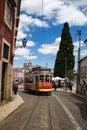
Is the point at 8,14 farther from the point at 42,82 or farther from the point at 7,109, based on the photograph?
the point at 42,82

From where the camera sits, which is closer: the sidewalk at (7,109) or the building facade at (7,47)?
the sidewalk at (7,109)

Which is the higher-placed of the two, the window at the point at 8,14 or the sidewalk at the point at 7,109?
the window at the point at 8,14

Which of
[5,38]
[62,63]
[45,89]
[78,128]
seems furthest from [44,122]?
[62,63]

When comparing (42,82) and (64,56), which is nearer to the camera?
(42,82)

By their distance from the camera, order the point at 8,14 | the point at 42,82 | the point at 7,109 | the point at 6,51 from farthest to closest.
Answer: the point at 42,82 → the point at 8,14 → the point at 6,51 → the point at 7,109

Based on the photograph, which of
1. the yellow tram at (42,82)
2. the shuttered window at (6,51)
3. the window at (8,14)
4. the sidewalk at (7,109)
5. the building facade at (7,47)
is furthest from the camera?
the yellow tram at (42,82)

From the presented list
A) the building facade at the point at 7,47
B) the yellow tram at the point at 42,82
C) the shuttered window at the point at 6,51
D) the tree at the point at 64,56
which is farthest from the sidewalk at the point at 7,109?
the tree at the point at 64,56

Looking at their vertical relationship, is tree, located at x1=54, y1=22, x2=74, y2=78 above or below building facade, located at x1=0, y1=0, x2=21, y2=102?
above

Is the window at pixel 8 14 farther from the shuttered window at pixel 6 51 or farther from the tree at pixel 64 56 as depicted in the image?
the tree at pixel 64 56

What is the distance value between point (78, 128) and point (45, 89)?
26.5m

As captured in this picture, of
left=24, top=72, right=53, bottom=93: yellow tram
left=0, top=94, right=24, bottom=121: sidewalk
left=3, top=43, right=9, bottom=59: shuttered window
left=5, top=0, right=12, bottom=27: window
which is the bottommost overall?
left=0, top=94, right=24, bottom=121: sidewalk

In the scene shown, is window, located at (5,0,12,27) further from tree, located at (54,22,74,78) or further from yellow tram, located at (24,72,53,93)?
tree, located at (54,22,74,78)

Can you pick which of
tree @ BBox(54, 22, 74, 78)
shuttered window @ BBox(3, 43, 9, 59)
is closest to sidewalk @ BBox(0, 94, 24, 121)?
shuttered window @ BBox(3, 43, 9, 59)

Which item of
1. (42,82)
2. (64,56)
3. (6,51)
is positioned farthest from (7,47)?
(64,56)
